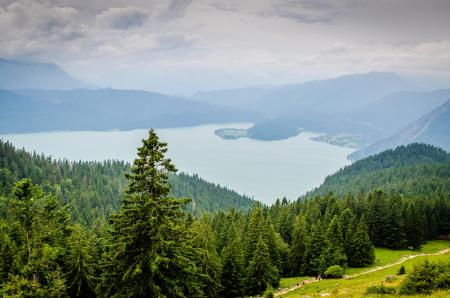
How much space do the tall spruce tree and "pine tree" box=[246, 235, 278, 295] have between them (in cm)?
2535

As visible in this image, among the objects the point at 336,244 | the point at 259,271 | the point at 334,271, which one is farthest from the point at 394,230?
the point at 259,271

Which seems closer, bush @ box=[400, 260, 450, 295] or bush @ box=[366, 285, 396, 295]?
bush @ box=[400, 260, 450, 295]

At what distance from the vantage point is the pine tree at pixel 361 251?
60219 mm

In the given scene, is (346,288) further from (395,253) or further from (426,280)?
(395,253)

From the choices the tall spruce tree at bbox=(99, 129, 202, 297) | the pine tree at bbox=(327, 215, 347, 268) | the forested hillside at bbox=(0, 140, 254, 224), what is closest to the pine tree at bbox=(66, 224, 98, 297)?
the tall spruce tree at bbox=(99, 129, 202, 297)

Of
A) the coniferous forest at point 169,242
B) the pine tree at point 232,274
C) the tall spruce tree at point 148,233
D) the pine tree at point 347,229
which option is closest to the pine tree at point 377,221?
the coniferous forest at point 169,242

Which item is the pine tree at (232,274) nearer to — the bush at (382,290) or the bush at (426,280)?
the bush at (382,290)

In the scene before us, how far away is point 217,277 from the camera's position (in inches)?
1732

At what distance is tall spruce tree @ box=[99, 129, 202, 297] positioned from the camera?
22.0 meters

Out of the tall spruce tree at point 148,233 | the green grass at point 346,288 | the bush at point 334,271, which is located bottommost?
the bush at point 334,271

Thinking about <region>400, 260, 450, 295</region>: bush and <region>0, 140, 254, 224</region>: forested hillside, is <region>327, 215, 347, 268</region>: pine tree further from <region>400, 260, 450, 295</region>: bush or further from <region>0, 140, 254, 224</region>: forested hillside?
<region>0, 140, 254, 224</region>: forested hillside

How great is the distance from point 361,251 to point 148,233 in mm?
48152

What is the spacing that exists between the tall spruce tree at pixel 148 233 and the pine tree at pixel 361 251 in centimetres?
4483

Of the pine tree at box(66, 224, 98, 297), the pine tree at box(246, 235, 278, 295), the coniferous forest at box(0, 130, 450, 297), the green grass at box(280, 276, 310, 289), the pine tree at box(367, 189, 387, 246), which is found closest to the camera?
the coniferous forest at box(0, 130, 450, 297)
